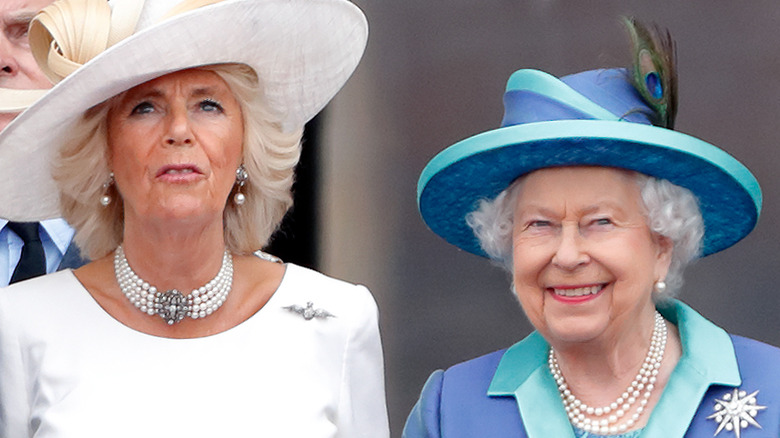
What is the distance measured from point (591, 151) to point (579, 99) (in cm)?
15

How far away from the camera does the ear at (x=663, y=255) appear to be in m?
3.61

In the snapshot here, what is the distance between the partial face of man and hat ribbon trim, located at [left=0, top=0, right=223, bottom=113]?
79cm

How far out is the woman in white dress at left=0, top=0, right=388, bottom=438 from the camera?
11.3ft

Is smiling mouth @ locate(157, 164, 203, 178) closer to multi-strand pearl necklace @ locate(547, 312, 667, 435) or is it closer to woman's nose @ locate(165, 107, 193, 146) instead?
woman's nose @ locate(165, 107, 193, 146)

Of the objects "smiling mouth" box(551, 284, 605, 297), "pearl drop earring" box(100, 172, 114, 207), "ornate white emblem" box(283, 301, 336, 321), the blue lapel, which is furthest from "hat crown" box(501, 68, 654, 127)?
the blue lapel

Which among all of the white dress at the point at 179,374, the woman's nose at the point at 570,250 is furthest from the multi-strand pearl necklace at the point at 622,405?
the white dress at the point at 179,374

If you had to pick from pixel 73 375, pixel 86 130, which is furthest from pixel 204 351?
pixel 86 130

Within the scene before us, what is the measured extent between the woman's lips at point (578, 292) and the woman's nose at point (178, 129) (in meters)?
0.97

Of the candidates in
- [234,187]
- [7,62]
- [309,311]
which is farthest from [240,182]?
[7,62]

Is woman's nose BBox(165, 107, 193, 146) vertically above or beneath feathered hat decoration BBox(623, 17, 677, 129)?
beneath

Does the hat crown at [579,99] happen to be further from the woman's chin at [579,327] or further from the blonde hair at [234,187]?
the blonde hair at [234,187]

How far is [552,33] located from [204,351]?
2235 mm

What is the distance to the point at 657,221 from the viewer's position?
3.54m

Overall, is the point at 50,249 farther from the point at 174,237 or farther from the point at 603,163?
the point at 603,163
